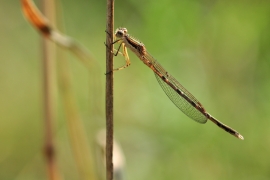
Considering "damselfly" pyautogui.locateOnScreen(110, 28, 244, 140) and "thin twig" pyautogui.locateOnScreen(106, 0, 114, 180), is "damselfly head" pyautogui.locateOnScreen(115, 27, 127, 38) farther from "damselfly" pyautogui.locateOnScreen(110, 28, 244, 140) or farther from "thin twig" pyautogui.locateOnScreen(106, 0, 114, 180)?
"thin twig" pyautogui.locateOnScreen(106, 0, 114, 180)

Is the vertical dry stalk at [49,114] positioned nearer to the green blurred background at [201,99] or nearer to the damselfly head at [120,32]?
the damselfly head at [120,32]

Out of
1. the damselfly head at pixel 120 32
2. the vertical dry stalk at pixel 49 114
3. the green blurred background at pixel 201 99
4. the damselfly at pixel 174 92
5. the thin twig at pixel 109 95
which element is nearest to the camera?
the thin twig at pixel 109 95

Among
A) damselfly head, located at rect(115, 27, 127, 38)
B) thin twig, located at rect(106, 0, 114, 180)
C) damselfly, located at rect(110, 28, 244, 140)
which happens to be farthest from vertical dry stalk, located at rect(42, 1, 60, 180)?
thin twig, located at rect(106, 0, 114, 180)

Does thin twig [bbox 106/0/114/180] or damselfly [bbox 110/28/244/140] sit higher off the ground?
damselfly [bbox 110/28/244/140]

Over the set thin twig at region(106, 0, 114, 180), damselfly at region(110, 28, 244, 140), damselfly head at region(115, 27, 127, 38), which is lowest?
thin twig at region(106, 0, 114, 180)

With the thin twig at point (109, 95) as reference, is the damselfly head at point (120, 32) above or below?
above

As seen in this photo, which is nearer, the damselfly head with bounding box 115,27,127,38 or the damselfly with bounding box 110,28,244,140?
the damselfly head with bounding box 115,27,127,38

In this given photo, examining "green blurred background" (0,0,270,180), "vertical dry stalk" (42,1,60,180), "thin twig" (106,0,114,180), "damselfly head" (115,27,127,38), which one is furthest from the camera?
"green blurred background" (0,0,270,180)

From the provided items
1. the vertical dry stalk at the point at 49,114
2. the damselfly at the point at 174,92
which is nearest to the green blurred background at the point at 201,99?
the damselfly at the point at 174,92

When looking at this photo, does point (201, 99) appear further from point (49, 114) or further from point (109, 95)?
point (109, 95)

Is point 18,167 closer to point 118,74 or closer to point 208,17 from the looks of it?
point 118,74

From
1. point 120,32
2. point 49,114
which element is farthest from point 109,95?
point 120,32

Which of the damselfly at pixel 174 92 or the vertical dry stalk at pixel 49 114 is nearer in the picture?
the vertical dry stalk at pixel 49 114
